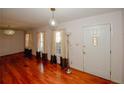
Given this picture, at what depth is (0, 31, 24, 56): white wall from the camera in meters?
9.09

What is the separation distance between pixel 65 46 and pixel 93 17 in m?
2.07

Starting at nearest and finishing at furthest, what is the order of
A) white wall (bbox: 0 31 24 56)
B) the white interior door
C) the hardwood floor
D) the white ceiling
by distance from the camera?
the white ceiling, the hardwood floor, the white interior door, white wall (bbox: 0 31 24 56)

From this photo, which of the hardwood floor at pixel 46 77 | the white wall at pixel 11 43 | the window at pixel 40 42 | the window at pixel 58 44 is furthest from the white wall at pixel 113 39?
the white wall at pixel 11 43

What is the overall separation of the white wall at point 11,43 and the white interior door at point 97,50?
7686 mm

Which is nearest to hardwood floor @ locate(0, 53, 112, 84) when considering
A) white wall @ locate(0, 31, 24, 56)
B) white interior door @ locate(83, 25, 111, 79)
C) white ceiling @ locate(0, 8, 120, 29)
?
white interior door @ locate(83, 25, 111, 79)

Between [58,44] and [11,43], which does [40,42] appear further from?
[11,43]

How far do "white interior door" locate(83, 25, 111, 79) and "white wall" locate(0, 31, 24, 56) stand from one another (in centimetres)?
769

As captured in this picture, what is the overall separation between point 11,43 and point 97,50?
847cm

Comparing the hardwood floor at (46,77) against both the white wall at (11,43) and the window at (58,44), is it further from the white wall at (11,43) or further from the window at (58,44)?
the white wall at (11,43)

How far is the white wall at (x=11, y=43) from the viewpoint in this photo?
9.09 m

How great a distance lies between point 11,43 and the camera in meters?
9.81

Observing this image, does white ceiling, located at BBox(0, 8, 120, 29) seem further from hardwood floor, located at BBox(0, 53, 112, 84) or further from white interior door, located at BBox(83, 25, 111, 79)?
hardwood floor, located at BBox(0, 53, 112, 84)
